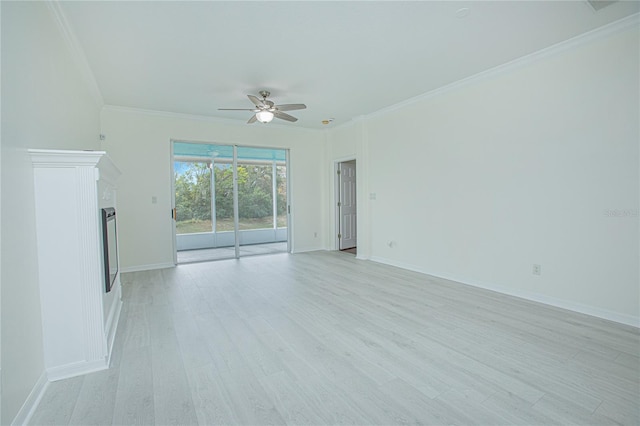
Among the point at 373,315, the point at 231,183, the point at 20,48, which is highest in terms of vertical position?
the point at 20,48

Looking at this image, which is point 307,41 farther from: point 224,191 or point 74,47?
point 224,191

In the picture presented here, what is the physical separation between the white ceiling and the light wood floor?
2769mm

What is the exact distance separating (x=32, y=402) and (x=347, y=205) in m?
6.04

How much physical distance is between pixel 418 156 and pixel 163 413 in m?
4.45

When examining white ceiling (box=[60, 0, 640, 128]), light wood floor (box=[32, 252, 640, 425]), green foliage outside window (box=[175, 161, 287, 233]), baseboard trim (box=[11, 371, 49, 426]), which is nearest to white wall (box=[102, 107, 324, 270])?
green foliage outside window (box=[175, 161, 287, 233])

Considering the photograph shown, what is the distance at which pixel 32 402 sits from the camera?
5.63 ft

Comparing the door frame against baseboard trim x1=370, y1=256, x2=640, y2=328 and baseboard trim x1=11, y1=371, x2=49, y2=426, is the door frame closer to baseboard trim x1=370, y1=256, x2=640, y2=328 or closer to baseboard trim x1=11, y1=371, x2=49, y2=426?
baseboard trim x1=370, y1=256, x2=640, y2=328

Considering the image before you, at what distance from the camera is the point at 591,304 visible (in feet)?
9.93

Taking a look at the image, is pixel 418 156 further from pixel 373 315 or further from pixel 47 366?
pixel 47 366

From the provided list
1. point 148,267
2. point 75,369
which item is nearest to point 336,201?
point 148,267

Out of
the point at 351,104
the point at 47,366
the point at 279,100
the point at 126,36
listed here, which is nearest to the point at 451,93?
the point at 351,104

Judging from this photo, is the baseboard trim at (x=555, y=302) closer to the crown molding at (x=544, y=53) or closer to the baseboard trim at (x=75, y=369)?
the crown molding at (x=544, y=53)

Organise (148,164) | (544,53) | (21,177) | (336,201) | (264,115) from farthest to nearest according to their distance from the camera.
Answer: (336,201) → (148,164) → (264,115) → (544,53) → (21,177)

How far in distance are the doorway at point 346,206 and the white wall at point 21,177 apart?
5.23 metres
